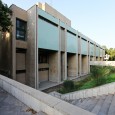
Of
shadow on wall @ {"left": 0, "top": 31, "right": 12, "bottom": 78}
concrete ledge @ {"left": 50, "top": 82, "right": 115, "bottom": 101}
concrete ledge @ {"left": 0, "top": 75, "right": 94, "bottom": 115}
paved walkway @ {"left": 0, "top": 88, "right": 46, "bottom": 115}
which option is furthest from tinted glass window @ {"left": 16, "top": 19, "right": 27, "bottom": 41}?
paved walkway @ {"left": 0, "top": 88, "right": 46, "bottom": 115}

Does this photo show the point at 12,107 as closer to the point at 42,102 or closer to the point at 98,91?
the point at 42,102

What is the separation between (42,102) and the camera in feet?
13.3

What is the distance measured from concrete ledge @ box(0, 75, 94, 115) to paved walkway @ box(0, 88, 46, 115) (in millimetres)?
108

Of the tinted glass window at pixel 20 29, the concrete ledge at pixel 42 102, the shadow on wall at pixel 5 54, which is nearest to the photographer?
the concrete ledge at pixel 42 102

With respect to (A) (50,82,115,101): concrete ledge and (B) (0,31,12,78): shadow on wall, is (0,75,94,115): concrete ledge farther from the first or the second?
(B) (0,31,12,78): shadow on wall

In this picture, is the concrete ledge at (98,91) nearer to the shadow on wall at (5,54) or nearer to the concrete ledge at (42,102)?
the concrete ledge at (42,102)

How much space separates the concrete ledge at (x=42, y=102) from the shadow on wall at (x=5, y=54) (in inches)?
559

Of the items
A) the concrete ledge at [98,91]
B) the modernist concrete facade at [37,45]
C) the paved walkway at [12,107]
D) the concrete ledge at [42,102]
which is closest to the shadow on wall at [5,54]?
the modernist concrete facade at [37,45]

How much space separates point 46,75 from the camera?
1120 inches

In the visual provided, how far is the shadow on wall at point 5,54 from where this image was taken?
65.6 feet

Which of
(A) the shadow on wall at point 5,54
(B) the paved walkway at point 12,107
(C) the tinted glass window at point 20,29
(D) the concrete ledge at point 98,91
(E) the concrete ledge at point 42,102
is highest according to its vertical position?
(C) the tinted glass window at point 20,29

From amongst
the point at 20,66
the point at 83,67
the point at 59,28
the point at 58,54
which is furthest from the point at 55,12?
the point at 83,67

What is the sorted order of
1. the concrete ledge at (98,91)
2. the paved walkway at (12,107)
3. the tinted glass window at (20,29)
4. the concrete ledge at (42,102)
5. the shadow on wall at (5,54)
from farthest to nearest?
the tinted glass window at (20,29) < the shadow on wall at (5,54) < the concrete ledge at (98,91) < the paved walkway at (12,107) < the concrete ledge at (42,102)

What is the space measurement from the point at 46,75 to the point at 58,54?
423 cm
